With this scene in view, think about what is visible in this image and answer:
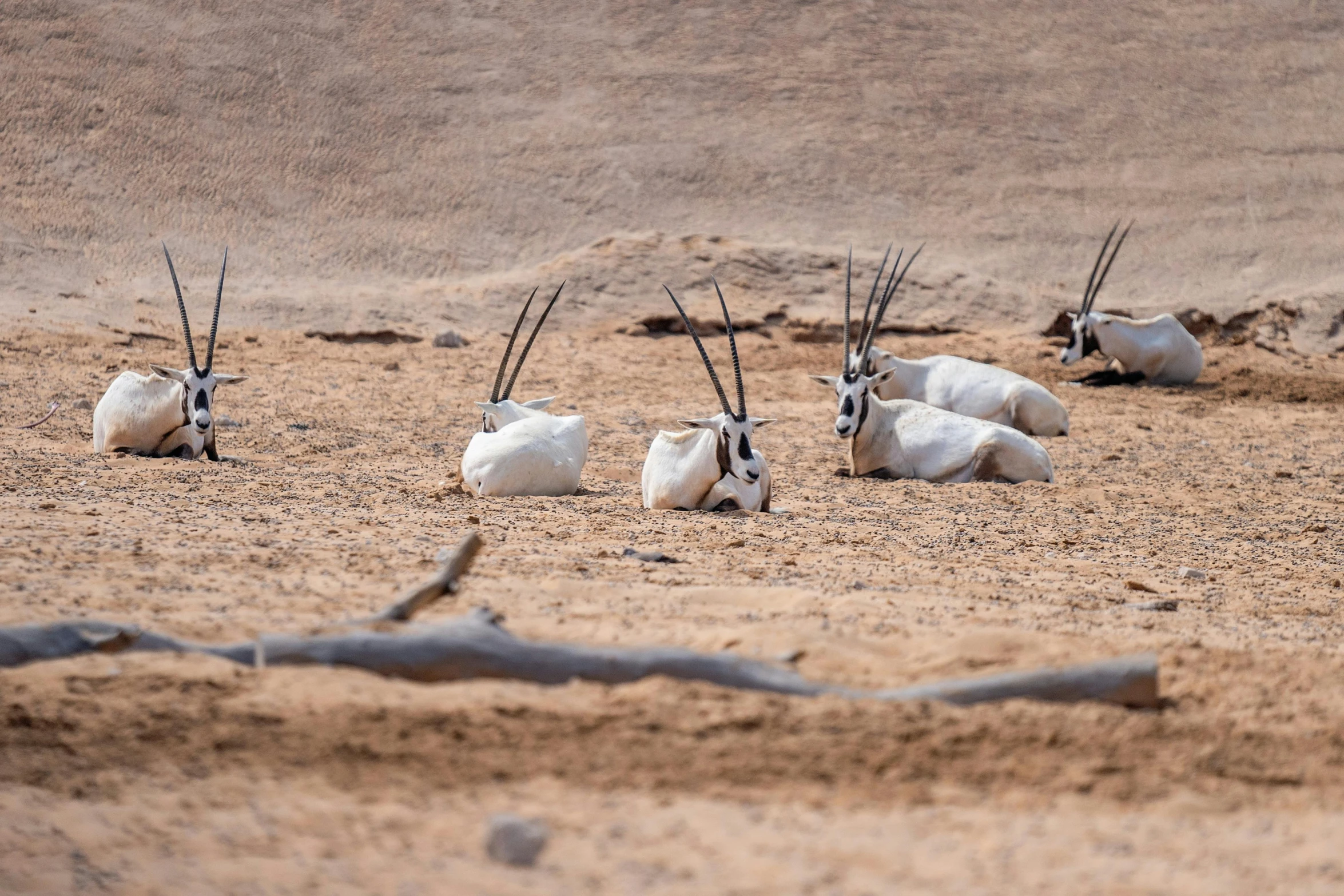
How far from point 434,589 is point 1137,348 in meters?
10.9

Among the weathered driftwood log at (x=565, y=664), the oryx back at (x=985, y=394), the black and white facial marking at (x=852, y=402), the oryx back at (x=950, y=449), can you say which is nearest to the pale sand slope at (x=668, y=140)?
the oryx back at (x=985, y=394)

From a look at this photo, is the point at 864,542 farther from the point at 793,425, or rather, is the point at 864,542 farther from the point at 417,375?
the point at 417,375

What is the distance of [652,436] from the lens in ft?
31.4

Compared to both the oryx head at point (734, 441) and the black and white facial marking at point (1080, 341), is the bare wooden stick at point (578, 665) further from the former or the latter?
the black and white facial marking at point (1080, 341)

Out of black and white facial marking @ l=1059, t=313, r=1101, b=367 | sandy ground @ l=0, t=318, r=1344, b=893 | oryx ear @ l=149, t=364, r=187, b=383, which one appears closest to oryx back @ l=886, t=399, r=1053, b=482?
sandy ground @ l=0, t=318, r=1344, b=893

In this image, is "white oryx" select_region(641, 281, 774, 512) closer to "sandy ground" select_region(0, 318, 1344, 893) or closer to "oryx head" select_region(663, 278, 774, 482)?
→ "oryx head" select_region(663, 278, 774, 482)

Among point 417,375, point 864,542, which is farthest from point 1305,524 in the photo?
point 417,375

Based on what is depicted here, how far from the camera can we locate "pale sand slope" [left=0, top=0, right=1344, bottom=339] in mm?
18703

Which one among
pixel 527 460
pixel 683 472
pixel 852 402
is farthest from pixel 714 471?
pixel 852 402

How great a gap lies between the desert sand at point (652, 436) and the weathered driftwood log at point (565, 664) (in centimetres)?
7

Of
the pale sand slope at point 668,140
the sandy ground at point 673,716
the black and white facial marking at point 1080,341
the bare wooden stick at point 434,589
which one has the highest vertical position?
the pale sand slope at point 668,140

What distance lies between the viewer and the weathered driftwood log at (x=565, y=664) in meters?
3.07

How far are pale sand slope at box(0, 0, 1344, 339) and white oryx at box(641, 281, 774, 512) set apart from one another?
9.29m

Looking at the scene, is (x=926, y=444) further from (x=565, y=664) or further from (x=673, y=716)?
(x=673, y=716)
